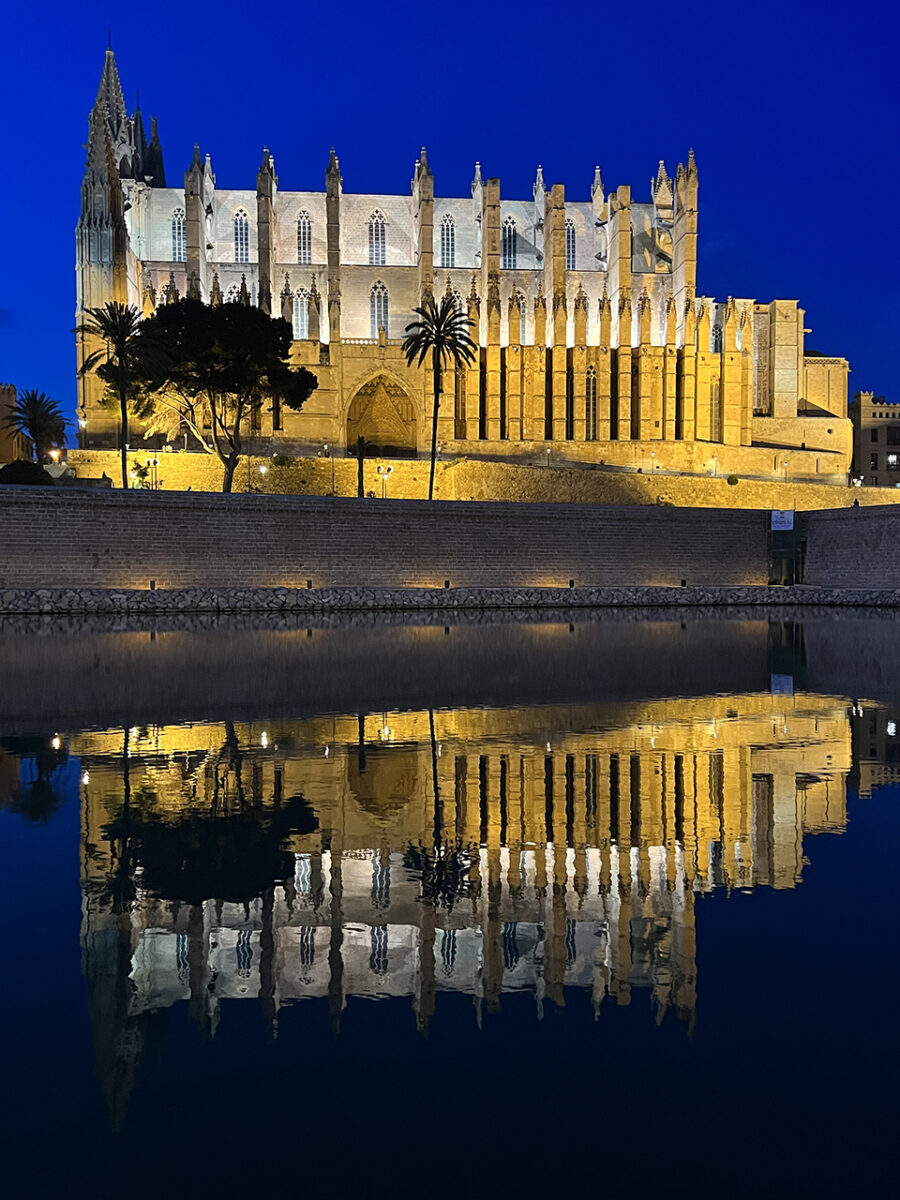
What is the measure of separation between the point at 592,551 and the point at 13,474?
19.4 metres

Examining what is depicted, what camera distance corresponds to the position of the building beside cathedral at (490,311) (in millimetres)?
56562

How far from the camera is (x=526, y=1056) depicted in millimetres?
4031

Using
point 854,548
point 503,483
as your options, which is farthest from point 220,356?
point 854,548

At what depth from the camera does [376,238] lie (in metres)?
65.7

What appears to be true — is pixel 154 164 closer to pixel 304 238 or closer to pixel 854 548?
pixel 304 238

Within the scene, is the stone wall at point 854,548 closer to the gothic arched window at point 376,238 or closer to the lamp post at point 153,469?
the lamp post at point 153,469

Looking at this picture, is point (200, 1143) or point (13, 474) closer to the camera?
point (200, 1143)

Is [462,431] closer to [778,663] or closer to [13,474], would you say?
[13,474]

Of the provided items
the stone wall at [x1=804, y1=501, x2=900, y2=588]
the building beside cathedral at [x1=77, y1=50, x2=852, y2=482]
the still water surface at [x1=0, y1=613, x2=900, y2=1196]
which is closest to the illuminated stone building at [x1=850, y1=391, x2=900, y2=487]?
the building beside cathedral at [x1=77, y1=50, x2=852, y2=482]

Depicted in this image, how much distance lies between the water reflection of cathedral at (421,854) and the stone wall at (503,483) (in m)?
37.1

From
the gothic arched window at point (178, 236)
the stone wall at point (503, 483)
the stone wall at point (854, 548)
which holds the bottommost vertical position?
the stone wall at point (854, 548)

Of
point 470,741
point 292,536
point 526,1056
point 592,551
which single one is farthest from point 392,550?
point 526,1056

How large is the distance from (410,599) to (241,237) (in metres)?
38.3

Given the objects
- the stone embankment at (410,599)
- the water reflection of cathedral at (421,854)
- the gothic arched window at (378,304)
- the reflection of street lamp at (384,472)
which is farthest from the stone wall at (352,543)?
the gothic arched window at (378,304)
